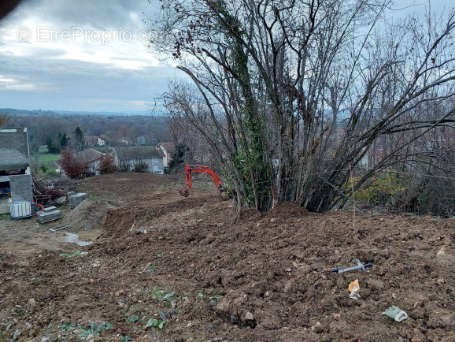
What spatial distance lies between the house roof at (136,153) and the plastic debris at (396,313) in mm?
21240

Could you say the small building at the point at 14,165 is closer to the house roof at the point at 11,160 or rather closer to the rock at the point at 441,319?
the house roof at the point at 11,160

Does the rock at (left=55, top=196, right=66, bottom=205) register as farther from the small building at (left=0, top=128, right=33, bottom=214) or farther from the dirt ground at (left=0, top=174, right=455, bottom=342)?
the dirt ground at (left=0, top=174, right=455, bottom=342)

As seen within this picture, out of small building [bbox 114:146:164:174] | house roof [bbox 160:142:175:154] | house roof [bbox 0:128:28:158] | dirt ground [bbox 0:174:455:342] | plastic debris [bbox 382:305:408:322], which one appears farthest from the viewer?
house roof [bbox 160:142:175:154]

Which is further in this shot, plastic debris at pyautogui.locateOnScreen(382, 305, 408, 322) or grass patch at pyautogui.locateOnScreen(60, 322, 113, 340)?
grass patch at pyautogui.locateOnScreen(60, 322, 113, 340)

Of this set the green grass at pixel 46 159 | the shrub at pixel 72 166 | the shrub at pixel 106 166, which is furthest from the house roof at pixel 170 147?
the green grass at pixel 46 159

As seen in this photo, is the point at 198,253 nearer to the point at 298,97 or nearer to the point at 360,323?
the point at 360,323

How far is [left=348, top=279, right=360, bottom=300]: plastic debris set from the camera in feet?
8.24

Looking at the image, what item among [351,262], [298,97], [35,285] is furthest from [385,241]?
[35,285]

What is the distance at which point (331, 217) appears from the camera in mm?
4461

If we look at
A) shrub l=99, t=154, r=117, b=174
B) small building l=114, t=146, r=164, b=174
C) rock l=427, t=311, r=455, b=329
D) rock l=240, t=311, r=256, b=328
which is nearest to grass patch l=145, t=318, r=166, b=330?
rock l=240, t=311, r=256, b=328

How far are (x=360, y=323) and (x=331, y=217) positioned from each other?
92.9 inches

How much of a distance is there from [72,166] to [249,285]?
16.4 meters

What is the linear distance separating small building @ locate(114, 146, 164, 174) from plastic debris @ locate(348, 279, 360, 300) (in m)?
17.7

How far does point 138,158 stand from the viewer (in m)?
22.4
